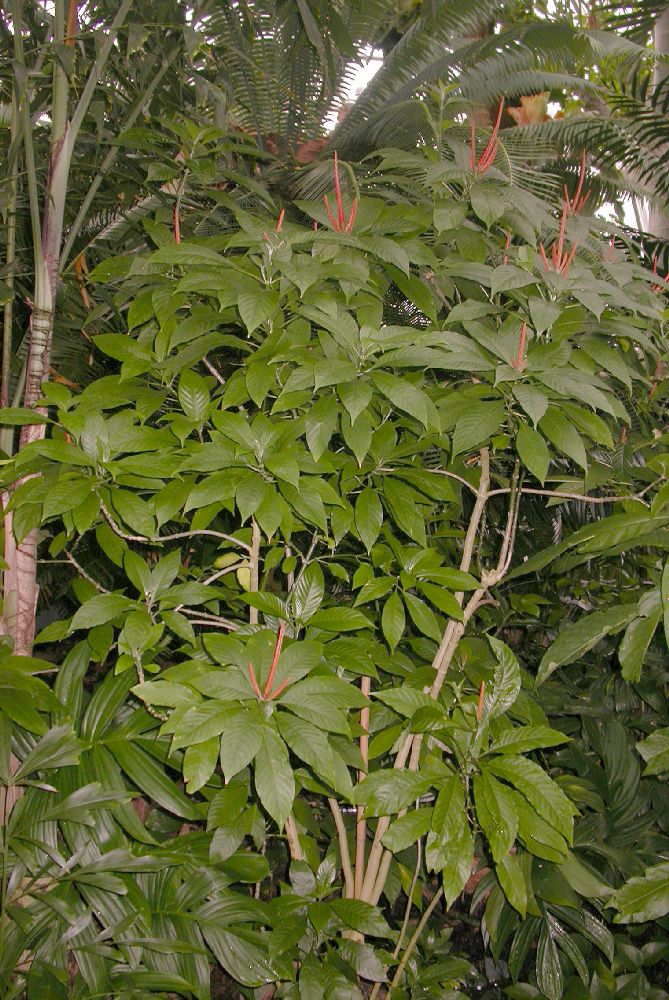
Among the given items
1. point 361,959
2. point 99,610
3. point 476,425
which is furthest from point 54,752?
point 476,425

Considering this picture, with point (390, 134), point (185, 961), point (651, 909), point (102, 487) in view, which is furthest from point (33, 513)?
point (390, 134)

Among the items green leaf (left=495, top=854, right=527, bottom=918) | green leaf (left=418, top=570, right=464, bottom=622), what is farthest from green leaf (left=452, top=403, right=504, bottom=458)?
green leaf (left=495, top=854, right=527, bottom=918)

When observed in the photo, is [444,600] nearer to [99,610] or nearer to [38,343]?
[99,610]

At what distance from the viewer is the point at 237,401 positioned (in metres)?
1.19

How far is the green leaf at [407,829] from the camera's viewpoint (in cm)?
117

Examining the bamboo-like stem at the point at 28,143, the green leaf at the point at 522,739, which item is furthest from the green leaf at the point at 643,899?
the bamboo-like stem at the point at 28,143

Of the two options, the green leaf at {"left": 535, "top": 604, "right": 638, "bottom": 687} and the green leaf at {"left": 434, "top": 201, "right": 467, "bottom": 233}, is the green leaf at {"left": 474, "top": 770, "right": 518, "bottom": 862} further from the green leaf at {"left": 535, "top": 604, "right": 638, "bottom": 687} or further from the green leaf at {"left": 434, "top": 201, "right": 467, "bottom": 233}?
the green leaf at {"left": 434, "top": 201, "right": 467, "bottom": 233}

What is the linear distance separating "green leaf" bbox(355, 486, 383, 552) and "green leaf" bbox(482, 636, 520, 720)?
0.24 meters

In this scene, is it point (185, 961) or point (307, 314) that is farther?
point (185, 961)

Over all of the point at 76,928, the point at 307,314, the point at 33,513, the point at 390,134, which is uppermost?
the point at 390,134

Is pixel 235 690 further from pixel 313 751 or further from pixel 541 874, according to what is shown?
pixel 541 874

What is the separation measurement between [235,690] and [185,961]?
1.86 ft

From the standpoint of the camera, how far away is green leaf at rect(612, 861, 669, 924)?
1.25 meters

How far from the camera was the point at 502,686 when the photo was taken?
1258 mm
